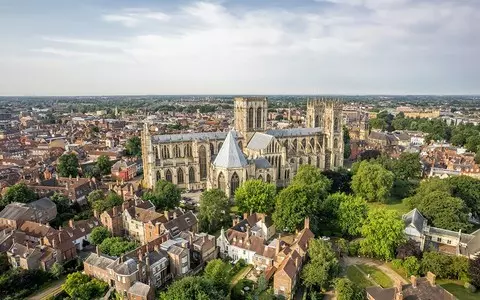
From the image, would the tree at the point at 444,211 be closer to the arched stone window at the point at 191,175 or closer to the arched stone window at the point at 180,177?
the arched stone window at the point at 191,175

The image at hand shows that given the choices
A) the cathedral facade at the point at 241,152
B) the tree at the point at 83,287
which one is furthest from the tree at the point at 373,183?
the tree at the point at 83,287

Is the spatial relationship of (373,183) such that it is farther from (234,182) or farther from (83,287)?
(83,287)

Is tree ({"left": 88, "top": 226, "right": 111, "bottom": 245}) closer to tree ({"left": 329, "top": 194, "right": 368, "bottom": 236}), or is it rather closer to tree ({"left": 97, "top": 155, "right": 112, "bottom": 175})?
tree ({"left": 329, "top": 194, "right": 368, "bottom": 236})

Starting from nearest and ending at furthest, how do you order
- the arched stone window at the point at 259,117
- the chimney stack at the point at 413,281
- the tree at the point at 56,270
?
the chimney stack at the point at 413,281, the tree at the point at 56,270, the arched stone window at the point at 259,117

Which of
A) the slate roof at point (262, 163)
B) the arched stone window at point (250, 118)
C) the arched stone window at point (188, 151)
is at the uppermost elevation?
the arched stone window at point (250, 118)

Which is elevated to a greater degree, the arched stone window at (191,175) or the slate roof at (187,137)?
the slate roof at (187,137)

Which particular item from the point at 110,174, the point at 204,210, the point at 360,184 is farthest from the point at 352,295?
the point at 110,174

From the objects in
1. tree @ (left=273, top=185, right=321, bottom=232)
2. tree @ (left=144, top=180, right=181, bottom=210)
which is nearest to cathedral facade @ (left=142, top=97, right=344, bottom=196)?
tree @ (left=144, top=180, right=181, bottom=210)

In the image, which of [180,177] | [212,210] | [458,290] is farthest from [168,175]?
[458,290]
